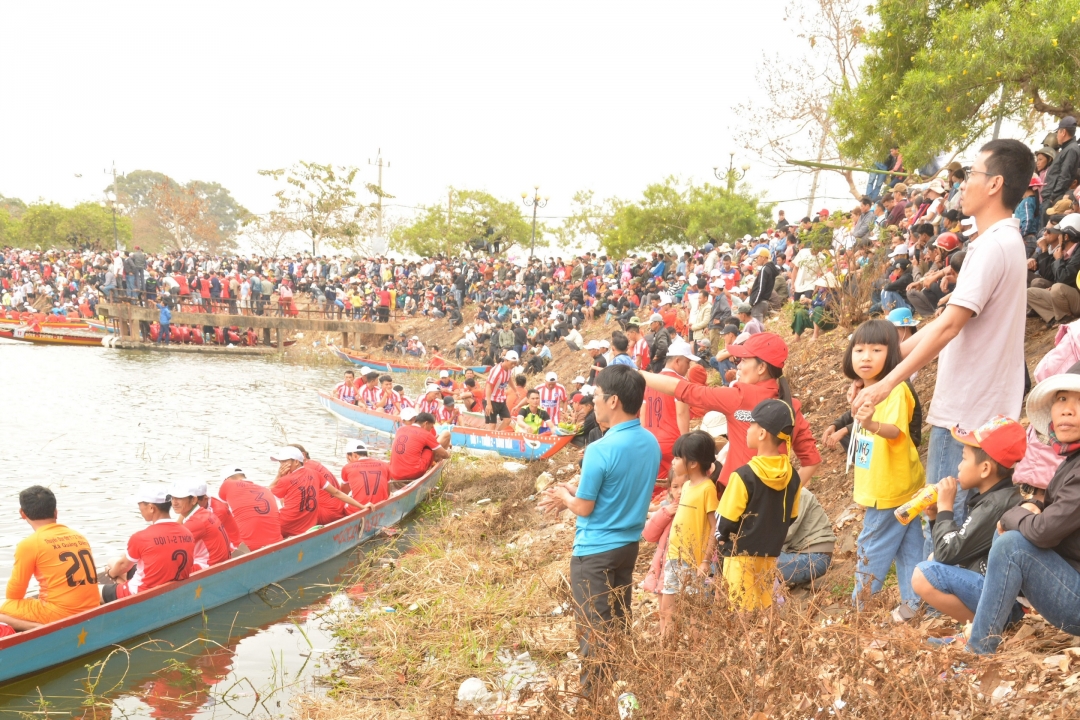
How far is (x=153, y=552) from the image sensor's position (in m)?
7.86

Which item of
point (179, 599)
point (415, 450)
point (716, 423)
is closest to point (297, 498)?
Result: point (179, 599)

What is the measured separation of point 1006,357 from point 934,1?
43.7ft

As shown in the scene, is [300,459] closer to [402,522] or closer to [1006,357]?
[402,522]

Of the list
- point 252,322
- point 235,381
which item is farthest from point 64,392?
point 252,322

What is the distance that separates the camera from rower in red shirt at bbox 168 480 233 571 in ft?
27.7

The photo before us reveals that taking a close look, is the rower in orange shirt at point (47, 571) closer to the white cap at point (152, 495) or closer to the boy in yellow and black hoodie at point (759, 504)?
the white cap at point (152, 495)

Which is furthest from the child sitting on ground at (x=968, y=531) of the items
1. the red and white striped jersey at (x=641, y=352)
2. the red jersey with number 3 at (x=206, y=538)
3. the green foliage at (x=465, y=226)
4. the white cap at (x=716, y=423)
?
the green foliage at (x=465, y=226)

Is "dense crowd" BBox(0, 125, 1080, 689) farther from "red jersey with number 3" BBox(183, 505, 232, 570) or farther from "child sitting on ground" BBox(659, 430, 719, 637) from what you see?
"red jersey with number 3" BBox(183, 505, 232, 570)

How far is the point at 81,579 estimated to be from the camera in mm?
7258

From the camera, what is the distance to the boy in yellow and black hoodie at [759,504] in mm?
4695

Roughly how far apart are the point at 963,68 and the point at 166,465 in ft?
50.9

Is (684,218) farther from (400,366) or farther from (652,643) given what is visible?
(652,643)

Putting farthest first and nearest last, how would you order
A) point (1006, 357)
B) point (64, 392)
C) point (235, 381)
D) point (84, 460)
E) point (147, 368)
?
point (147, 368) < point (235, 381) < point (64, 392) < point (84, 460) < point (1006, 357)

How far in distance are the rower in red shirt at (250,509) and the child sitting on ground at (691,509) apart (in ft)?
18.9
